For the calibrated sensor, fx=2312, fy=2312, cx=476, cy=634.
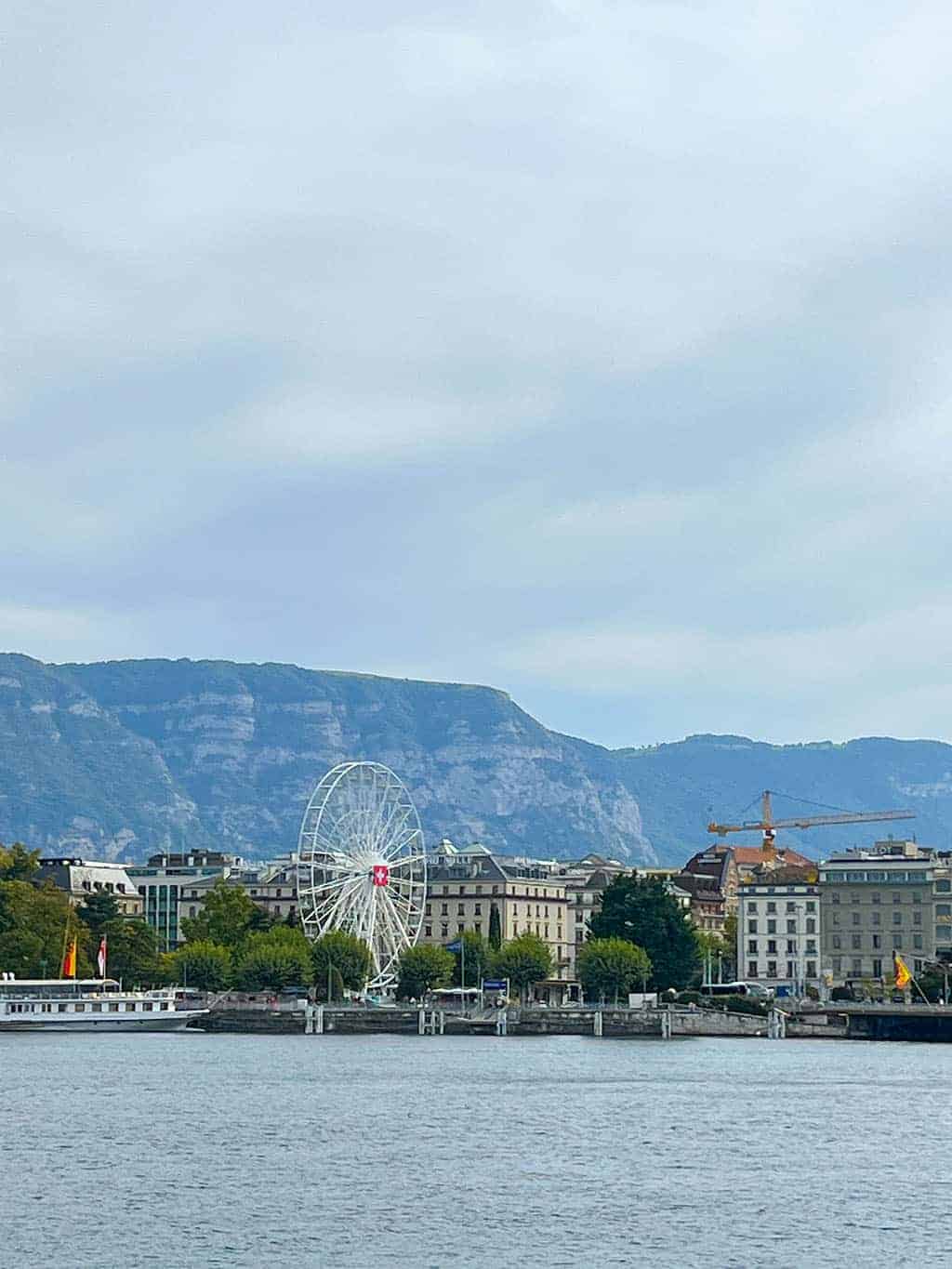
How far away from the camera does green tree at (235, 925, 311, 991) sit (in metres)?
167

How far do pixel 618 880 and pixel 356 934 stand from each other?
70.3ft

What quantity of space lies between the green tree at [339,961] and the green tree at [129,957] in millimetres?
15077

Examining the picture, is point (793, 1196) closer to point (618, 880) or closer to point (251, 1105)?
point (251, 1105)

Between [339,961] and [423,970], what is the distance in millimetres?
7599

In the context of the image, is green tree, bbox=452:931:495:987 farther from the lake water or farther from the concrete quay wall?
the lake water

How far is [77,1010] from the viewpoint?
155625mm

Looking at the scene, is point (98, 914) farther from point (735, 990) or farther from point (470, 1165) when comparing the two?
point (470, 1165)

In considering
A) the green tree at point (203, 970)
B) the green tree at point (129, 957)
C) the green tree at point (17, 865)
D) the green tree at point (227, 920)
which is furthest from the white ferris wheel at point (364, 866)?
the green tree at point (17, 865)

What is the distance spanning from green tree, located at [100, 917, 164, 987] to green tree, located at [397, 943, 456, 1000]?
759 inches

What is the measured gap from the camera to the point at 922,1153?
71.2 m

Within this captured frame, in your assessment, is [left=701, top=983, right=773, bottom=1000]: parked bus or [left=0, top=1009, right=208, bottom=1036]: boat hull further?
[left=701, top=983, right=773, bottom=1000]: parked bus

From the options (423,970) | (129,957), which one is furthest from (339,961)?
(129,957)

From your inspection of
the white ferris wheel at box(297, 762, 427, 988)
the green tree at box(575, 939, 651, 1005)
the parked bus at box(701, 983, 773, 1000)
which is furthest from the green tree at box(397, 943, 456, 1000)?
the parked bus at box(701, 983, 773, 1000)

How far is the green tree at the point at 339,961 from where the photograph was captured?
166 metres
